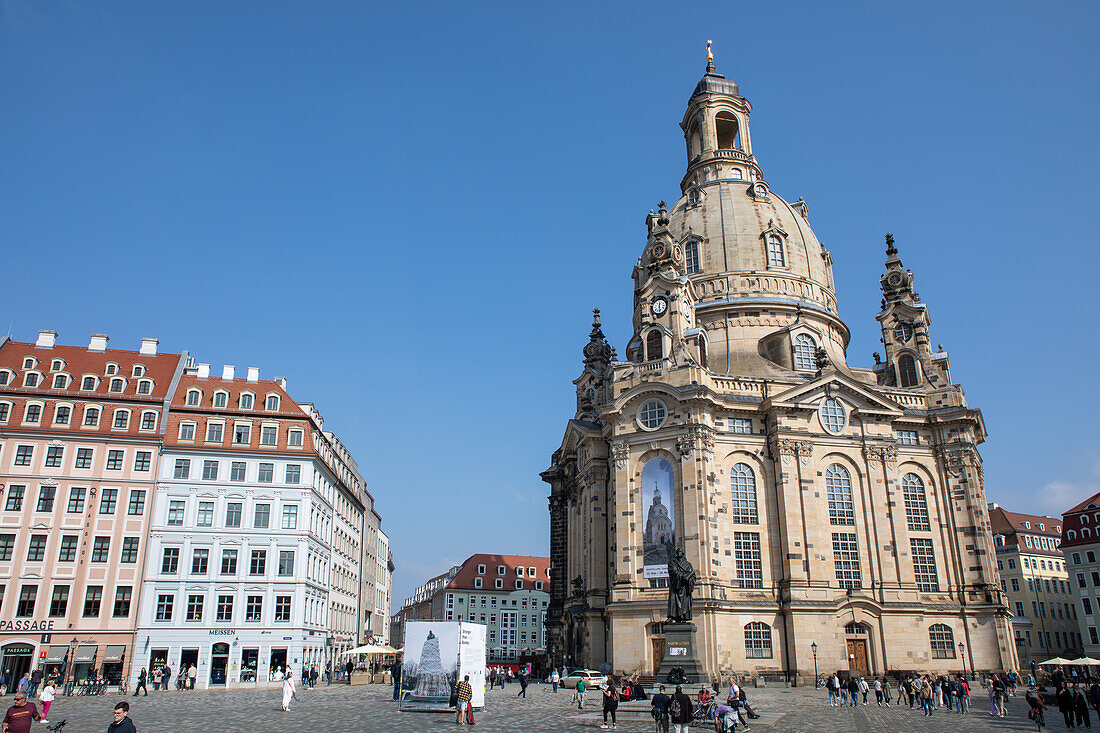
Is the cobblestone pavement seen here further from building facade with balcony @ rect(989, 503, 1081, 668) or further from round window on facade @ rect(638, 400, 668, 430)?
building facade with balcony @ rect(989, 503, 1081, 668)

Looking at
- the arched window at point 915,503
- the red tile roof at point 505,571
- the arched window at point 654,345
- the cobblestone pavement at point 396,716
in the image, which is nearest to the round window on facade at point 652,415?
the arched window at point 654,345

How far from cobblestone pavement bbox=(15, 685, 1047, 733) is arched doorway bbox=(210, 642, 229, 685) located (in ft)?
20.1

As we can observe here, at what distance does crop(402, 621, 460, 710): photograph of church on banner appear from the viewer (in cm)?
3114

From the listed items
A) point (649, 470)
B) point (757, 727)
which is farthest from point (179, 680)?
point (757, 727)

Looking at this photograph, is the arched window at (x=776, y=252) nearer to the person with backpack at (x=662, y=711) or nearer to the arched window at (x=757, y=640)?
the arched window at (x=757, y=640)

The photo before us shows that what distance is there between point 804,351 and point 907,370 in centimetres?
860

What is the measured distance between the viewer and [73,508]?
1939 inches

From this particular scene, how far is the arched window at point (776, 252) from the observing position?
66.8m

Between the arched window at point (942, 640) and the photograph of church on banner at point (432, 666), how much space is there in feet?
117

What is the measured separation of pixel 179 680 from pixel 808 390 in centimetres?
4395

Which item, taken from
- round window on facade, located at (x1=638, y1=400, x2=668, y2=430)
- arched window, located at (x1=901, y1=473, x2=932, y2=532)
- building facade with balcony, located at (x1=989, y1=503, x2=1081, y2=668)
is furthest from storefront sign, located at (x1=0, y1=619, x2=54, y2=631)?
building facade with balcony, located at (x1=989, y1=503, x2=1081, y2=668)

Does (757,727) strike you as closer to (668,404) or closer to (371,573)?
(668,404)

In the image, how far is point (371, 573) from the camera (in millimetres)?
89562

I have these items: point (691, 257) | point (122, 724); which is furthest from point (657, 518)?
point (122, 724)
